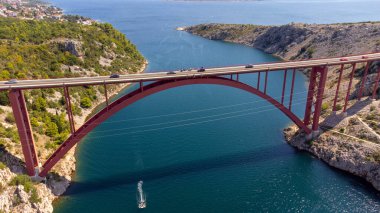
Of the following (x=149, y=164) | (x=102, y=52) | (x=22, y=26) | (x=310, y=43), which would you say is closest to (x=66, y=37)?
(x=102, y=52)

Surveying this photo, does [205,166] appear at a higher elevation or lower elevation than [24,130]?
lower

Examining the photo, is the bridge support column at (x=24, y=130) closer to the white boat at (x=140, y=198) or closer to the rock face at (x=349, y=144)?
the white boat at (x=140, y=198)

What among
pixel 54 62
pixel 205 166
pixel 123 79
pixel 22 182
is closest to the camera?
pixel 22 182

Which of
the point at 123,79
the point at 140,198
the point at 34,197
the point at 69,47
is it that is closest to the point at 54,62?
the point at 69,47

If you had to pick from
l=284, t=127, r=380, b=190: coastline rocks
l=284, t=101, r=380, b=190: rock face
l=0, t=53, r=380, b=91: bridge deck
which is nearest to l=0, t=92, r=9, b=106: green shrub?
l=0, t=53, r=380, b=91: bridge deck

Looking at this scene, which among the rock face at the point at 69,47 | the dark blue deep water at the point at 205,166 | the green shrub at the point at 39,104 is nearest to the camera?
the dark blue deep water at the point at 205,166

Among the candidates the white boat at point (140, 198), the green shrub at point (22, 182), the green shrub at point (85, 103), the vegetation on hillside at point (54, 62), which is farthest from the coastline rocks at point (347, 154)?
the green shrub at point (85, 103)

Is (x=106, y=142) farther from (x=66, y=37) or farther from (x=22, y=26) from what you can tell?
(x=22, y=26)

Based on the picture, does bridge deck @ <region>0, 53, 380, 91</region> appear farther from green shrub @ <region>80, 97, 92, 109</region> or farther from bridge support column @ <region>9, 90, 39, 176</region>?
green shrub @ <region>80, 97, 92, 109</region>

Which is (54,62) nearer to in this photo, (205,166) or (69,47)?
(69,47)
